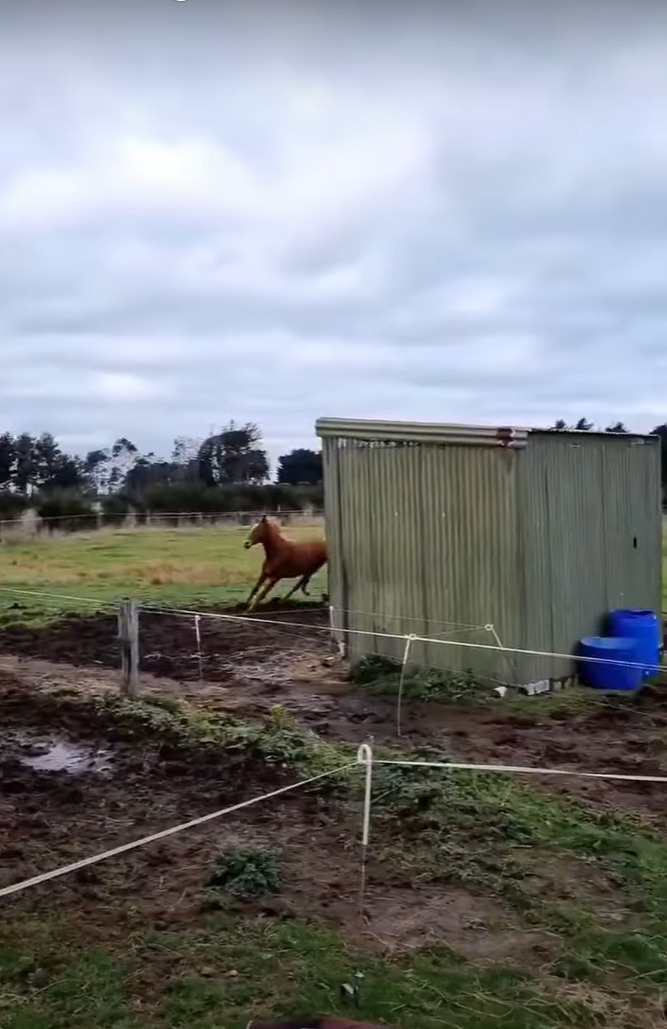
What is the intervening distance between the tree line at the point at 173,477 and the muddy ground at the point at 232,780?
1049 inches

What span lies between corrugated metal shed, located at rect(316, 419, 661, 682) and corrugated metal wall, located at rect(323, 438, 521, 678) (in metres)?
0.01

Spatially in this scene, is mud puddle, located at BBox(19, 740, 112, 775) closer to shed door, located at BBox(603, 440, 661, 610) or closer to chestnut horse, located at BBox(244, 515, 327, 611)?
shed door, located at BBox(603, 440, 661, 610)

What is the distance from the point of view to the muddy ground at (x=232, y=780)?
12.7ft

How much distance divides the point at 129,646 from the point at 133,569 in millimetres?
10624

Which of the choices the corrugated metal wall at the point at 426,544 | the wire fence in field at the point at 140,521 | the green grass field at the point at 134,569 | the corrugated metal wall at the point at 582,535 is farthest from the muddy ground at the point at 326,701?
the wire fence in field at the point at 140,521

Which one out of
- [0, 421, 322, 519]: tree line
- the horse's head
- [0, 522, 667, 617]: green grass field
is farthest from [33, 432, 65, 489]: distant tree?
the horse's head

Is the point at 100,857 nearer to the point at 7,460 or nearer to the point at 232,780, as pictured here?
the point at 232,780

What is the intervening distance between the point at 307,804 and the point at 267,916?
134 cm

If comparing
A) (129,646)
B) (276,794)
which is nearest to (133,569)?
(129,646)

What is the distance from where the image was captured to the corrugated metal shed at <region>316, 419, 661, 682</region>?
27.2 ft

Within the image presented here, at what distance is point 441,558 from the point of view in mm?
8875

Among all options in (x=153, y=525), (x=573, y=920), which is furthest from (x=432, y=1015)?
(x=153, y=525)

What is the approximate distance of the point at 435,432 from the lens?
8.78 meters

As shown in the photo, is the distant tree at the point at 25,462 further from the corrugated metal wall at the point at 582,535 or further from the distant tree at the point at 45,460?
the corrugated metal wall at the point at 582,535
